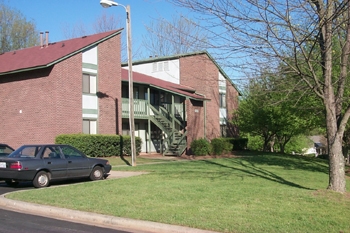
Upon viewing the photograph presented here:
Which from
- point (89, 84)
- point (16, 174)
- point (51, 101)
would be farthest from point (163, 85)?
A: point (16, 174)

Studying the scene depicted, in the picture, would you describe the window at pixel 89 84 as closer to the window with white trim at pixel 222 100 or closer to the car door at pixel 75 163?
the car door at pixel 75 163

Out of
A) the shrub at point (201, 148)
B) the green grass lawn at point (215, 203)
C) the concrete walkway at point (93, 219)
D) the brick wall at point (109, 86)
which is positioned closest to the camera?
the green grass lawn at point (215, 203)

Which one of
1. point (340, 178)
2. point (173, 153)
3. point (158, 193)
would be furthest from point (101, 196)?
point (173, 153)

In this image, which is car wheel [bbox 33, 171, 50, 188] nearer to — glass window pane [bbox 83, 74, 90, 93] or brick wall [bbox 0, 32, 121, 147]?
brick wall [bbox 0, 32, 121, 147]

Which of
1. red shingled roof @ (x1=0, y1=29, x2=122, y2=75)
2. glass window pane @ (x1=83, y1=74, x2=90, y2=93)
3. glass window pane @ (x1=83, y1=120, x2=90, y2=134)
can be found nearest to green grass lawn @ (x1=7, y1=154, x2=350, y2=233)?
glass window pane @ (x1=83, y1=120, x2=90, y2=134)

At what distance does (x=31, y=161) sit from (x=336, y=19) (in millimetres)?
9381

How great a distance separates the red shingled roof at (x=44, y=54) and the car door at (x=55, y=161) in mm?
10056

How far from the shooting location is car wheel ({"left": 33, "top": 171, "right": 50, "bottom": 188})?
41.7ft

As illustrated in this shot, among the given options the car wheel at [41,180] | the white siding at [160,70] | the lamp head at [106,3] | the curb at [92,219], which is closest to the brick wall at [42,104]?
the lamp head at [106,3]

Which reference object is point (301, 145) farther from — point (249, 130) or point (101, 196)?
point (101, 196)

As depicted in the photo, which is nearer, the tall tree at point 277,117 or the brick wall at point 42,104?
the tall tree at point 277,117

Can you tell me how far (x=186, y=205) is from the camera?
905cm

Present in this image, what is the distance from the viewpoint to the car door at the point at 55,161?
13.1 meters

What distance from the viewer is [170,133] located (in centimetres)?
2986
